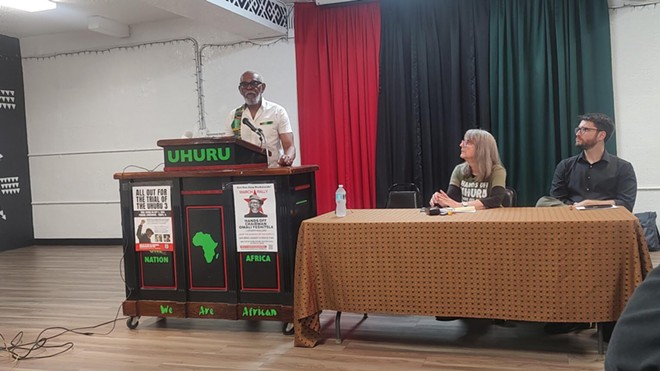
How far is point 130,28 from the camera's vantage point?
7.13 metres

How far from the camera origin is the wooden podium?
3381 mm

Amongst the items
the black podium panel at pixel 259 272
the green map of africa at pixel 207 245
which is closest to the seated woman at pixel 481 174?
the black podium panel at pixel 259 272

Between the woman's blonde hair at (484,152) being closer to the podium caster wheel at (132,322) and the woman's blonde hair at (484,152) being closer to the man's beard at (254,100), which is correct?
the man's beard at (254,100)

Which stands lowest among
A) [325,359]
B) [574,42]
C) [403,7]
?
[325,359]

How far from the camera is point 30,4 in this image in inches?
226

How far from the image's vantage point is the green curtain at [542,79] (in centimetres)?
544

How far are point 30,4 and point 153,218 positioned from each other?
3476 mm

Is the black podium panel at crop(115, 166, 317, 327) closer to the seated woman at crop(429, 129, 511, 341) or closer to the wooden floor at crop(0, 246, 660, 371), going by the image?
the wooden floor at crop(0, 246, 660, 371)

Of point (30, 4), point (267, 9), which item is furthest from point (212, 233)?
point (30, 4)

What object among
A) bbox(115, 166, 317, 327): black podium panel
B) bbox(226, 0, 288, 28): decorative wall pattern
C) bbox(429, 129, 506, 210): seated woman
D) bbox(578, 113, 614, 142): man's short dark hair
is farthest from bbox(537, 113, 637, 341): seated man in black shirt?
bbox(226, 0, 288, 28): decorative wall pattern

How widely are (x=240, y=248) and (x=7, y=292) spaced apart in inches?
109

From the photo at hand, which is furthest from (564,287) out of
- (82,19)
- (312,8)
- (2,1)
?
(82,19)

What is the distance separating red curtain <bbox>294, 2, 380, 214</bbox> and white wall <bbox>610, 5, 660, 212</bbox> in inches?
92.3

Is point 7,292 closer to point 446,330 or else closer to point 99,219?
point 99,219
